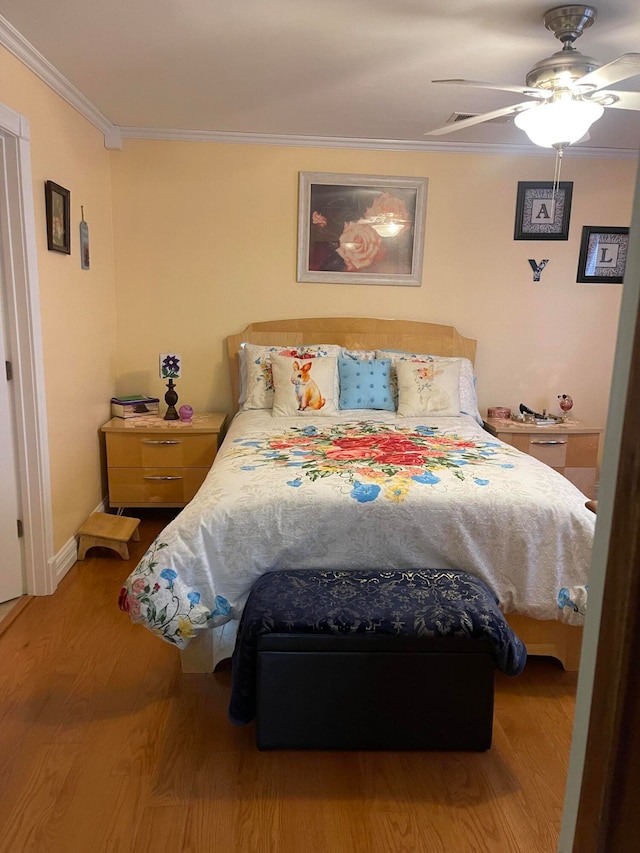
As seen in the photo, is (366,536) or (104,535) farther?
(104,535)

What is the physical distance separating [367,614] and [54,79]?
2.72 metres

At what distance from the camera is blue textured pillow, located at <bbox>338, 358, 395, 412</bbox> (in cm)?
365

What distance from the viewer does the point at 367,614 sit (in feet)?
6.05

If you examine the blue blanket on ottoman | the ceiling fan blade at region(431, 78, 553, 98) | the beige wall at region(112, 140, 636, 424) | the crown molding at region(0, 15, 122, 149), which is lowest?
the blue blanket on ottoman

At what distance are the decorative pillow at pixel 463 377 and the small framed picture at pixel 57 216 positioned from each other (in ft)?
6.02

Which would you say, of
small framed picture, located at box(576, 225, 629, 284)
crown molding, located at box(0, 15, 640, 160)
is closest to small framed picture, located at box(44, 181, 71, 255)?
crown molding, located at box(0, 15, 640, 160)

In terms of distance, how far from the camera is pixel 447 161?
3957mm

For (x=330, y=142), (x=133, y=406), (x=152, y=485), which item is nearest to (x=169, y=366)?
(x=133, y=406)

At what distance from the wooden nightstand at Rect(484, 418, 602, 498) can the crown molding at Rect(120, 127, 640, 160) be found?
1.70 metres

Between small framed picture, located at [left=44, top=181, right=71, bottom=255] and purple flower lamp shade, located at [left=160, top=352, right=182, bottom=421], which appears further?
purple flower lamp shade, located at [left=160, top=352, right=182, bottom=421]

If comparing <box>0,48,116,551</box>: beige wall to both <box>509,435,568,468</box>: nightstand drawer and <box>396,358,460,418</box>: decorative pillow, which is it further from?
<box>509,435,568,468</box>: nightstand drawer

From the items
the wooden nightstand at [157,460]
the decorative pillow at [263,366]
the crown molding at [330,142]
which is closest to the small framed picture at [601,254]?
the crown molding at [330,142]

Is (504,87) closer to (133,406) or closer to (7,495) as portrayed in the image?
(7,495)

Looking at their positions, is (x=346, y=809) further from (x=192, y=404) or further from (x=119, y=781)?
(x=192, y=404)
